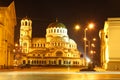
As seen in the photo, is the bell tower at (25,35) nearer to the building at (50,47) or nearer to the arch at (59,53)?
the building at (50,47)

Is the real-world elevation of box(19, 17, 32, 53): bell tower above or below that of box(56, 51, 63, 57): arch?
above

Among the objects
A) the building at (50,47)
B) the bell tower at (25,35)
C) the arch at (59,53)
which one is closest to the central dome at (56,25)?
the building at (50,47)

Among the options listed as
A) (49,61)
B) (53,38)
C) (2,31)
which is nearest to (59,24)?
(53,38)

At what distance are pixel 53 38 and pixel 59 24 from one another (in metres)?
→ 7.43

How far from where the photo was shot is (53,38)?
177625mm

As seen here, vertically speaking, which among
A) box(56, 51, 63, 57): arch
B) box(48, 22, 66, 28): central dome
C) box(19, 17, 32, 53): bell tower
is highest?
box(48, 22, 66, 28): central dome

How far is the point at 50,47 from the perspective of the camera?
571 feet

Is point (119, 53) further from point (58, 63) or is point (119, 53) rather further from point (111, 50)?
point (58, 63)

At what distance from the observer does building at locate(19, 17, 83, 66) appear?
170 m

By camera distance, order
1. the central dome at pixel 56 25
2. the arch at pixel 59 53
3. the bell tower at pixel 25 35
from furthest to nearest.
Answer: the central dome at pixel 56 25 < the bell tower at pixel 25 35 < the arch at pixel 59 53

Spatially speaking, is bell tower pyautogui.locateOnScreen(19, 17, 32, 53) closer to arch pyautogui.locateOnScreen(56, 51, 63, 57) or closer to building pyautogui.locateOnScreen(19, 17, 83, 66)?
building pyautogui.locateOnScreen(19, 17, 83, 66)

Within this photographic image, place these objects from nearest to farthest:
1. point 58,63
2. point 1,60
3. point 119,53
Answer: point 119,53 → point 1,60 → point 58,63

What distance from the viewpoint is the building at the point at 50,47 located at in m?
170

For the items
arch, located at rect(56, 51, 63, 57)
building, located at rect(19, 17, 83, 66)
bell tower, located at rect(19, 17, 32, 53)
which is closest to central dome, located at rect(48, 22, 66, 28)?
building, located at rect(19, 17, 83, 66)
